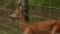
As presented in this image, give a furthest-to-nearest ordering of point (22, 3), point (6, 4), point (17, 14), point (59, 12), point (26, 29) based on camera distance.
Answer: point (6, 4)
point (59, 12)
point (17, 14)
point (26, 29)
point (22, 3)

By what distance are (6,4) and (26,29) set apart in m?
2.41

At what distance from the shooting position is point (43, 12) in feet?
21.6

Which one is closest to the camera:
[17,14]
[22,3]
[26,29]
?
[22,3]

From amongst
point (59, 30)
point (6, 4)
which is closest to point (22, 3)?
point (59, 30)

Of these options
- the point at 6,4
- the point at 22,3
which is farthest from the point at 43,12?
the point at 22,3

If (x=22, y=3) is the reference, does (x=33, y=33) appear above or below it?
below

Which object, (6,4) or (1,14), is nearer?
(1,14)

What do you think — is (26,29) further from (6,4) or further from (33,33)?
(6,4)

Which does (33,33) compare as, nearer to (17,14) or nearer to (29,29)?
(29,29)

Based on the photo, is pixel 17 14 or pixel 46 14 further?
pixel 46 14

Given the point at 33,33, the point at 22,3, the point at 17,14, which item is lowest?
the point at 33,33

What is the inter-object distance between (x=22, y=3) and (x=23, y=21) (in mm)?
638

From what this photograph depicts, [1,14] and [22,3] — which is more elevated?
[22,3]

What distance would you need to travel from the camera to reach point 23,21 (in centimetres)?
493
